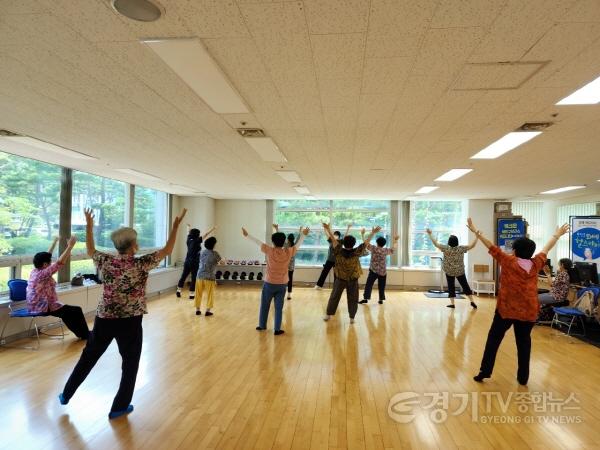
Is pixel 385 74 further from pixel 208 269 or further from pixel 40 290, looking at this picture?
pixel 208 269

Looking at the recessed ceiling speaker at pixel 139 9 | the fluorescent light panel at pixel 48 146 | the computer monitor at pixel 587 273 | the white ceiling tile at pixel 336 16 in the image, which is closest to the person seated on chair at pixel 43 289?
the fluorescent light panel at pixel 48 146

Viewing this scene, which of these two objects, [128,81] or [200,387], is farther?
[200,387]

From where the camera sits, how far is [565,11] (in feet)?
5.39

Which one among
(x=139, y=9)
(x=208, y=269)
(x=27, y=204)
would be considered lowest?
(x=208, y=269)

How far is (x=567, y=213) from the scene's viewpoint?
380 inches

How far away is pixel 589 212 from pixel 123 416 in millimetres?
10521

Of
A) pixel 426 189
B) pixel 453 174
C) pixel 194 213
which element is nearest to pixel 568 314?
pixel 453 174

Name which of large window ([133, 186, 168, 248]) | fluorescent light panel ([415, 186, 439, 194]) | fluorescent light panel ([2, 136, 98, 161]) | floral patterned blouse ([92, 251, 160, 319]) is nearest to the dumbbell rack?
large window ([133, 186, 168, 248])

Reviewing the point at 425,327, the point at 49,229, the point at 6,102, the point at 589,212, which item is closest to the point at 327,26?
the point at 6,102

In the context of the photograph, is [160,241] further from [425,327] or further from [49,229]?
[425,327]

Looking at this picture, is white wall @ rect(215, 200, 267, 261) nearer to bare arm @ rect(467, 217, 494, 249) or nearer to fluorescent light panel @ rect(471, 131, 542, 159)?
fluorescent light panel @ rect(471, 131, 542, 159)

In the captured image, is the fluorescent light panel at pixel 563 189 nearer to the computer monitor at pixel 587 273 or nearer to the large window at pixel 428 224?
the computer monitor at pixel 587 273

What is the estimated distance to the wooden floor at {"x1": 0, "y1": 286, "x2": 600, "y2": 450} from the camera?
8.70ft

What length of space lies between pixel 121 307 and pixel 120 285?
0.55ft
